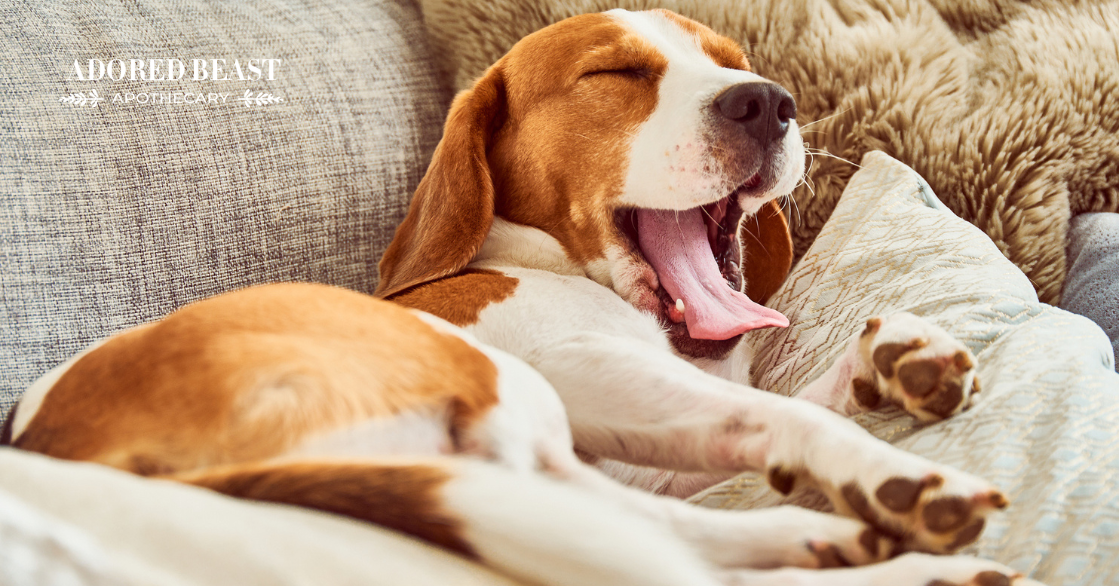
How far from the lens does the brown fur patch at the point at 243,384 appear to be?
23.9 inches

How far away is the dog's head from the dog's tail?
735 mm

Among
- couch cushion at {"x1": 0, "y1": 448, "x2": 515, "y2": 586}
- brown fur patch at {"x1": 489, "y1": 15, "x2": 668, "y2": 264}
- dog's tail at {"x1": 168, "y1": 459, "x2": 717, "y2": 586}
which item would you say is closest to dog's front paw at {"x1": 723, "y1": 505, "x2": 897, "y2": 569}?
dog's tail at {"x1": 168, "y1": 459, "x2": 717, "y2": 586}

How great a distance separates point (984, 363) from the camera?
99 cm

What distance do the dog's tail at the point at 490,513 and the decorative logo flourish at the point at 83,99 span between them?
1.07 m

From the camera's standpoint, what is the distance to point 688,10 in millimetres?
1790

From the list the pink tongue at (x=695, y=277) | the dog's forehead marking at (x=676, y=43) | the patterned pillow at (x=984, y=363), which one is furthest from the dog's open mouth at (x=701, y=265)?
the dog's forehead marking at (x=676, y=43)

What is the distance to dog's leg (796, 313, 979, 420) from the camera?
0.86 m

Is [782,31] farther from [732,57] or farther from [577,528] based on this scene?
[577,528]

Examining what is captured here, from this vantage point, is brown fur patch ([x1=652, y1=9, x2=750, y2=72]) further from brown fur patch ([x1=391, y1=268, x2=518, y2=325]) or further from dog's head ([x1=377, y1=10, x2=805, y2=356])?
brown fur patch ([x1=391, y1=268, x2=518, y2=325])

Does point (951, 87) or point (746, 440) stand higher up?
point (951, 87)

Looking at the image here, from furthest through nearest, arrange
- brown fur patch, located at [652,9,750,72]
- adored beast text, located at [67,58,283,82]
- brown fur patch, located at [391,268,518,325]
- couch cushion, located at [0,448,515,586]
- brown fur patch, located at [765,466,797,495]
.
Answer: brown fur patch, located at [652,9,750,72], adored beast text, located at [67,58,283,82], brown fur patch, located at [391,268,518,325], brown fur patch, located at [765,466,797,495], couch cushion, located at [0,448,515,586]

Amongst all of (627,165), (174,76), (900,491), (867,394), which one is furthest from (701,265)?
(174,76)

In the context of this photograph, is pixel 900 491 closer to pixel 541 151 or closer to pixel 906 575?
pixel 906 575

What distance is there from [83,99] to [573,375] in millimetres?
1076
